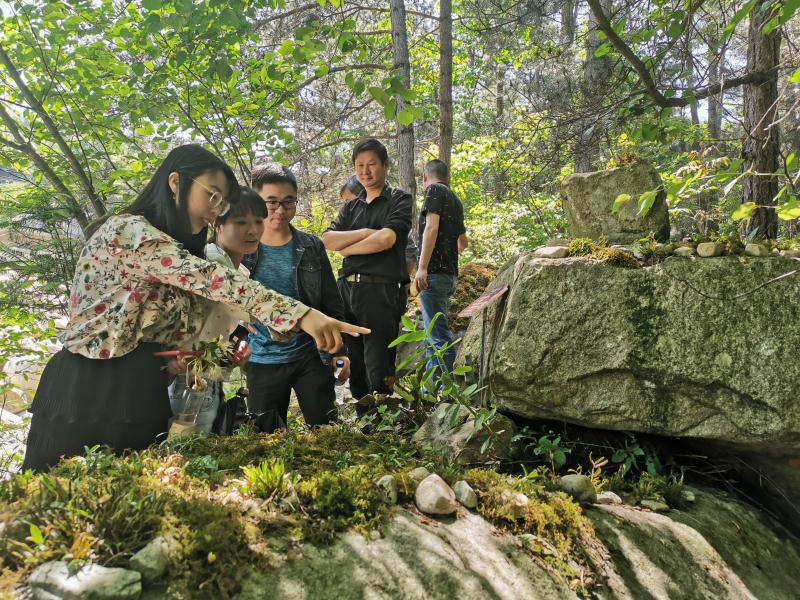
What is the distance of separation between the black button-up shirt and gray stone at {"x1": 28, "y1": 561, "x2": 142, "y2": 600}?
2.94 metres

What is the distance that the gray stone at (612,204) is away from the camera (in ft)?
11.3

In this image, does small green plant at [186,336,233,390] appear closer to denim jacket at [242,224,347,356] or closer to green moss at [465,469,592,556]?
denim jacket at [242,224,347,356]

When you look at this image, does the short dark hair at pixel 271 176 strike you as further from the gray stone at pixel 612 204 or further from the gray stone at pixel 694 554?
the gray stone at pixel 694 554

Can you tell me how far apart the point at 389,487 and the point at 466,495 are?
324 mm

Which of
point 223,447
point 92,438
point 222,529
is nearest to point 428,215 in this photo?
point 223,447

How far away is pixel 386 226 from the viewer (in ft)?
12.9

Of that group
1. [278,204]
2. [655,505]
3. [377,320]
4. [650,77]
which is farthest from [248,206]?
[655,505]

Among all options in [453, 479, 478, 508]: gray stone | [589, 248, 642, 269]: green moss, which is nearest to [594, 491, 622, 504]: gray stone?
[453, 479, 478, 508]: gray stone

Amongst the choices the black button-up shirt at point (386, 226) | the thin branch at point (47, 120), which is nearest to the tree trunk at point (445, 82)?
the black button-up shirt at point (386, 226)

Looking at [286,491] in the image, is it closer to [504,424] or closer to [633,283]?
Answer: [504,424]

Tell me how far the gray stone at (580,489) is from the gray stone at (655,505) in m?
0.35

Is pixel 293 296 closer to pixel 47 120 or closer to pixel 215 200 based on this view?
pixel 215 200

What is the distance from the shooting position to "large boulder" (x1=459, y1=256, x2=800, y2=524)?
2.49 m

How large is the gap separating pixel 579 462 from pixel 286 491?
6.57 feet
